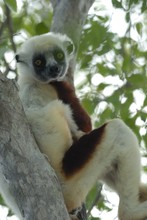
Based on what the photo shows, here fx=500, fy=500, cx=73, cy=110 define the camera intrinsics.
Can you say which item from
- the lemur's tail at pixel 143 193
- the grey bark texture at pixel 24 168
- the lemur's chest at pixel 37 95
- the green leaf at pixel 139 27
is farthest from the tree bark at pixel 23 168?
the green leaf at pixel 139 27

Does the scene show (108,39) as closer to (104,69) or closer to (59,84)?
(104,69)

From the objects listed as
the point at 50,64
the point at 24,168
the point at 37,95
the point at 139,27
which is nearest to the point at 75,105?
the point at 37,95

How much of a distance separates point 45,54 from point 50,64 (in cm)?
13

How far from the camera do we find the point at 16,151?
3350mm

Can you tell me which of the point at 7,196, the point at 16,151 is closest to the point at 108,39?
the point at 7,196

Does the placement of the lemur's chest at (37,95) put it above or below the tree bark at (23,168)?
above

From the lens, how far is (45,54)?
566cm

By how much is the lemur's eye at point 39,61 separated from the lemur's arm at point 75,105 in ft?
2.17

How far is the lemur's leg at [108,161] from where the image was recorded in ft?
14.1

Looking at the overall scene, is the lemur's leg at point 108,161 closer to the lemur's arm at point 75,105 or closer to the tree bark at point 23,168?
the lemur's arm at point 75,105

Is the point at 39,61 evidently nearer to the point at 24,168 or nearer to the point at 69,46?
the point at 69,46

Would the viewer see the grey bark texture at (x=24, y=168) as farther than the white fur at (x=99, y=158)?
No

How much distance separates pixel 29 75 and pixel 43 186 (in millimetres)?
2274

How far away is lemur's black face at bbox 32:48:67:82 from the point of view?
5395 mm
